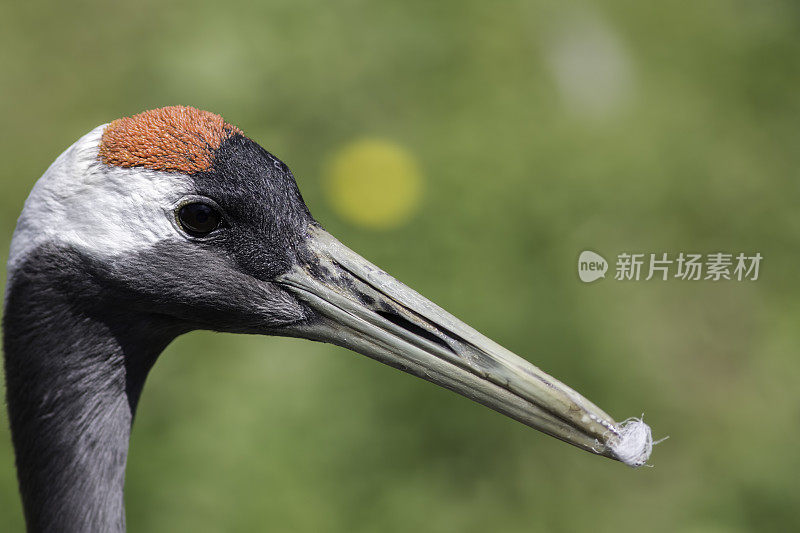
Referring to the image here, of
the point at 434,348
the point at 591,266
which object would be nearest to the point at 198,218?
the point at 434,348

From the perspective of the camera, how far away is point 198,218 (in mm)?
2068

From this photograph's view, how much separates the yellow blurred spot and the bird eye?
8.65 feet

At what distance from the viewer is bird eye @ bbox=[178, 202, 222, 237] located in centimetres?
205

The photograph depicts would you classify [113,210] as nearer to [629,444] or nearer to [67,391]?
[67,391]

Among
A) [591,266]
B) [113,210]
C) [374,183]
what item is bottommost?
[113,210]

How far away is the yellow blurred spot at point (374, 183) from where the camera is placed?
188 inches

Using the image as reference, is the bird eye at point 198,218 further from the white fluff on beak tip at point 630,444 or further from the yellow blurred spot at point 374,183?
the yellow blurred spot at point 374,183

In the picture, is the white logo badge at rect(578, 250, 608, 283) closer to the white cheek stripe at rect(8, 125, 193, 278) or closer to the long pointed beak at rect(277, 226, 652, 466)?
the long pointed beak at rect(277, 226, 652, 466)

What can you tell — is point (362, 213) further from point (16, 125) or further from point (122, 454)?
point (122, 454)

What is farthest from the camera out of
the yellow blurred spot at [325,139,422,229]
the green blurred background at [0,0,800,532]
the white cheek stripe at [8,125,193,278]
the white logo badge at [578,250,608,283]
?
the yellow blurred spot at [325,139,422,229]

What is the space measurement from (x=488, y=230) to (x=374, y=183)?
2.45 ft

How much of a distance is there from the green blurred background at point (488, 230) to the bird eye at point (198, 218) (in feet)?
6.75

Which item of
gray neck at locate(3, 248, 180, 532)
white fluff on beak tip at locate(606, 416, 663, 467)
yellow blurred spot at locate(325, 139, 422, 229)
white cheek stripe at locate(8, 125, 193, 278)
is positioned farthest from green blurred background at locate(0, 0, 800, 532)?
white cheek stripe at locate(8, 125, 193, 278)

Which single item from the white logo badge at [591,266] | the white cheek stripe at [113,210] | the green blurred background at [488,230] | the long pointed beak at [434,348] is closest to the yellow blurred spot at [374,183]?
the green blurred background at [488,230]
